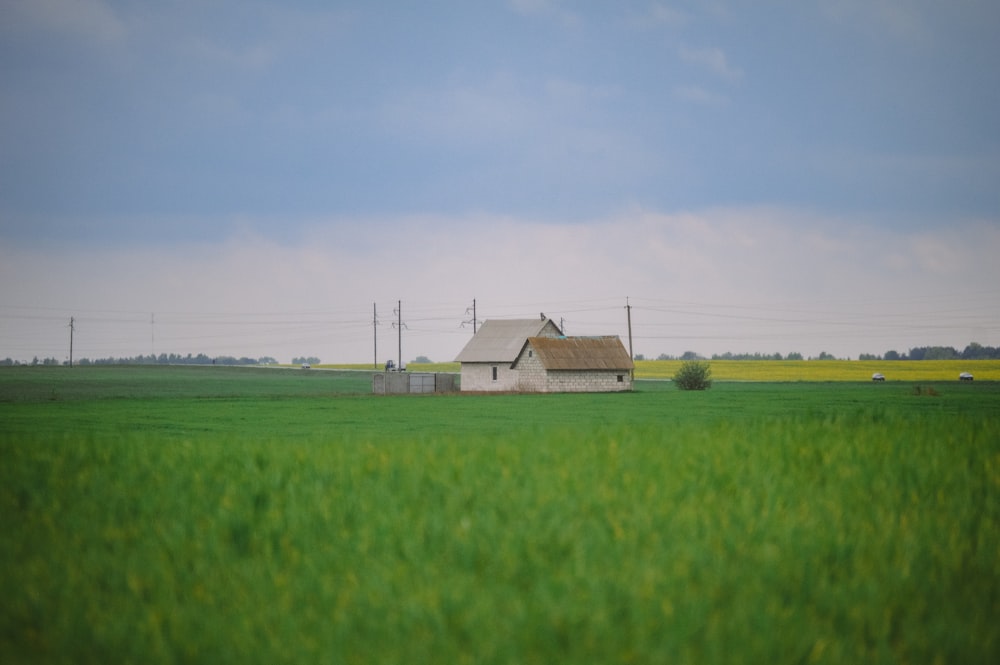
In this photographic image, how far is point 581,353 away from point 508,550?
66.5m

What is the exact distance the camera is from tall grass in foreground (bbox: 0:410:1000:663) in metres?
6.23

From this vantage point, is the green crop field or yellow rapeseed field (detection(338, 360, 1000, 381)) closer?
the green crop field

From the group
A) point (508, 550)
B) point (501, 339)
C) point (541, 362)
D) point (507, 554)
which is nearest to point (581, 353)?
point (541, 362)

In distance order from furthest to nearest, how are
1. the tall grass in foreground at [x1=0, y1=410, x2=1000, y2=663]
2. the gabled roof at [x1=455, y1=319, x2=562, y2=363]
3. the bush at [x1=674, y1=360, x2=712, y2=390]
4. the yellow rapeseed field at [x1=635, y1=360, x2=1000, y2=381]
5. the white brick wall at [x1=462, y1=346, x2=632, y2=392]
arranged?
1. the yellow rapeseed field at [x1=635, y1=360, x2=1000, y2=381]
2. the gabled roof at [x1=455, y1=319, x2=562, y2=363]
3. the bush at [x1=674, y1=360, x2=712, y2=390]
4. the white brick wall at [x1=462, y1=346, x2=632, y2=392]
5. the tall grass in foreground at [x1=0, y1=410, x2=1000, y2=663]

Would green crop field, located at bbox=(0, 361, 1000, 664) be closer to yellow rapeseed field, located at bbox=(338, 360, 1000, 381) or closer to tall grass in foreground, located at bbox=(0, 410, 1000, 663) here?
tall grass in foreground, located at bbox=(0, 410, 1000, 663)

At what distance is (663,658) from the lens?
5691mm

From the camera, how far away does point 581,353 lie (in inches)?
2926

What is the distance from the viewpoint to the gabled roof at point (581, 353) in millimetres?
72688

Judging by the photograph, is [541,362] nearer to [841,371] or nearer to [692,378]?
[692,378]

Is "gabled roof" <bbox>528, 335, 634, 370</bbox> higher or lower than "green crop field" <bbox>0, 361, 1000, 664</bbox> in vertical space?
higher

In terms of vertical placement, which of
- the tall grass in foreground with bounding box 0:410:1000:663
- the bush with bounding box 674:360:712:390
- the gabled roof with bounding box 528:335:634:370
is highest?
the gabled roof with bounding box 528:335:634:370

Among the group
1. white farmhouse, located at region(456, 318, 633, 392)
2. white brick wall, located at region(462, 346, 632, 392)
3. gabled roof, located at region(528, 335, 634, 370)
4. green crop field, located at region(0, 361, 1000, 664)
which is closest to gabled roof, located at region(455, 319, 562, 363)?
white farmhouse, located at region(456, 318, 633, 392)

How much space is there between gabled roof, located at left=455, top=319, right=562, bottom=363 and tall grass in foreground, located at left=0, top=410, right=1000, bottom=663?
61.8 metres

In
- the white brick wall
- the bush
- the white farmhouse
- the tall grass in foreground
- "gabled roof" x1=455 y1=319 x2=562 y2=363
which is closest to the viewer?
the tall grass in foreground
